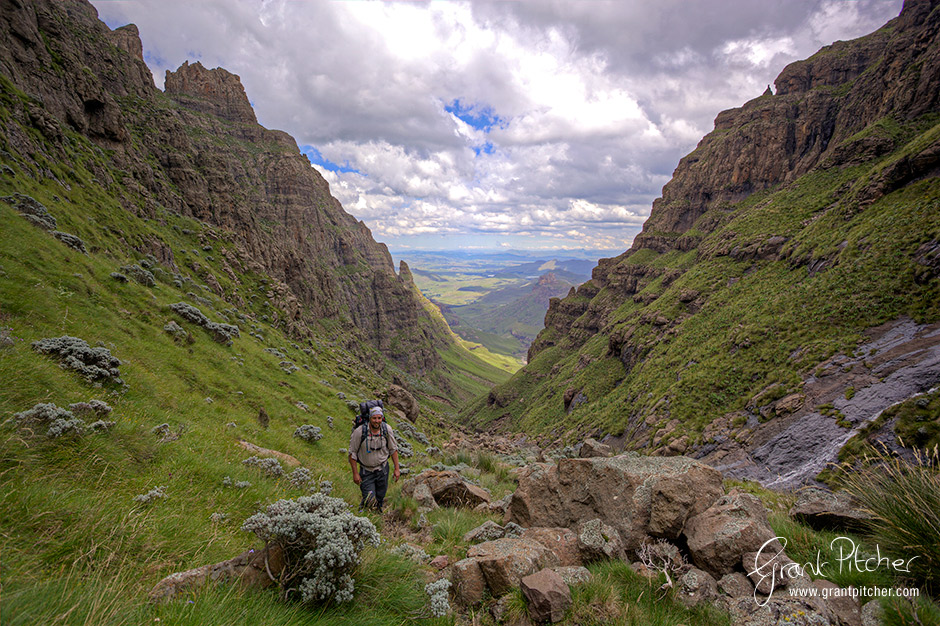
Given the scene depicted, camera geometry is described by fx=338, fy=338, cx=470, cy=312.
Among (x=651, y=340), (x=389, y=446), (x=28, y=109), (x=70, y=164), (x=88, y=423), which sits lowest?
(x=651, y=340)

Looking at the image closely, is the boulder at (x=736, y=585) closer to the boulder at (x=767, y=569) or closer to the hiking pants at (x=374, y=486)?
the boulder at (x=767, y=569)

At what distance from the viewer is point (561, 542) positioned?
6.95 meters

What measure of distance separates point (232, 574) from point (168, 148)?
278 feet

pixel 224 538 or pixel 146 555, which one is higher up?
pixel 146 555

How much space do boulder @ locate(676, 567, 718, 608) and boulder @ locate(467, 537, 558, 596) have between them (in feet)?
6.70

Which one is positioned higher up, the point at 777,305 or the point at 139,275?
the point at 777,305

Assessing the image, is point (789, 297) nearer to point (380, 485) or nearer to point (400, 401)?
point (400, 401)

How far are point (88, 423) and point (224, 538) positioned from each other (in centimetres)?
403

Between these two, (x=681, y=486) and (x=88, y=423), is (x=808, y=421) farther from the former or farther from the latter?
(x=88, y=423)

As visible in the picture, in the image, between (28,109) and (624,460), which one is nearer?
(624,460)

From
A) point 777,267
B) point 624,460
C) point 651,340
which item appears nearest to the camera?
point 624,460

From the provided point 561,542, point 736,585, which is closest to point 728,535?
point 736,585

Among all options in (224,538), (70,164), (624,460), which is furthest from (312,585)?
(70,164)

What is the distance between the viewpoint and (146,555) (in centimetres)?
401
